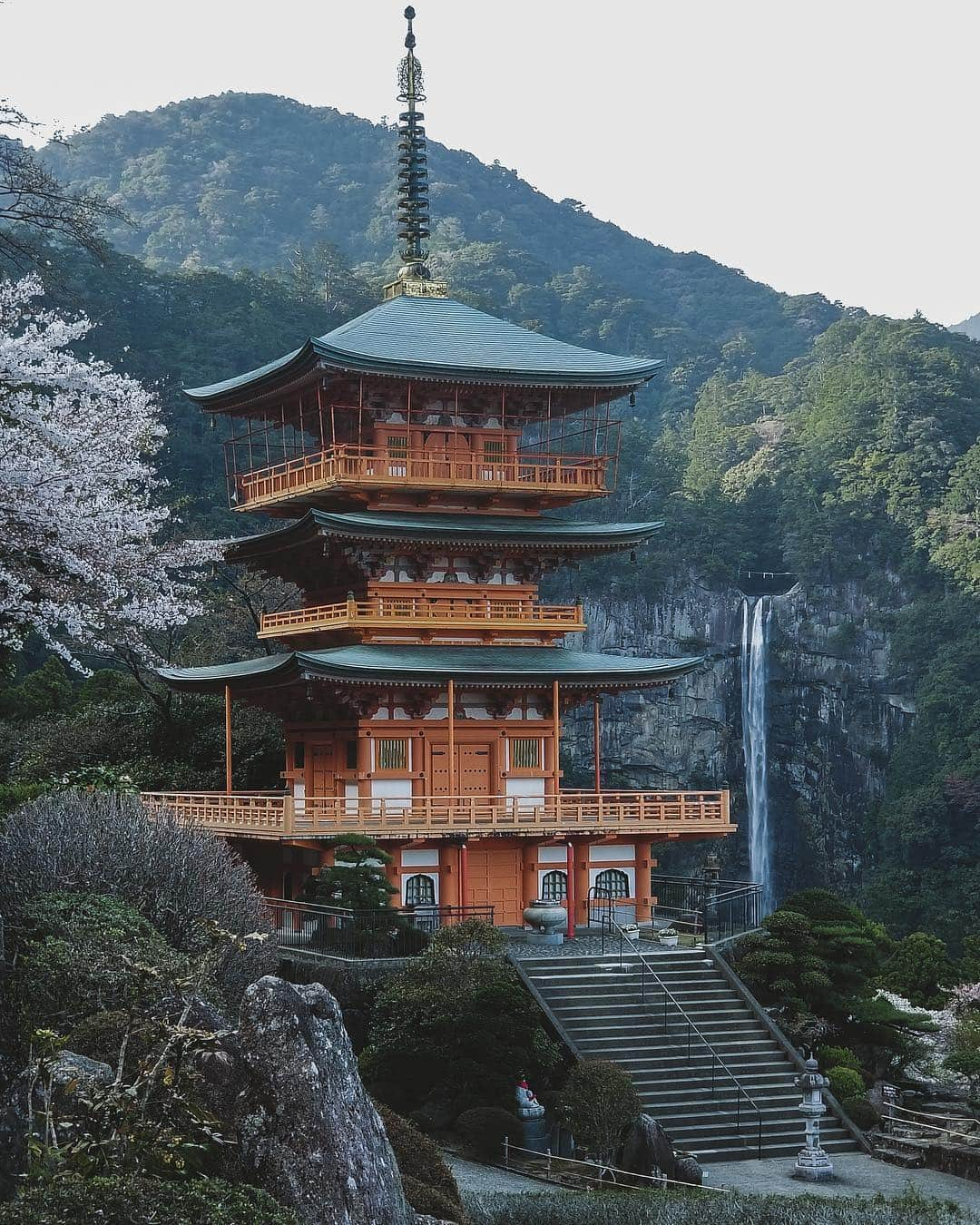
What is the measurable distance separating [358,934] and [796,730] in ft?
165

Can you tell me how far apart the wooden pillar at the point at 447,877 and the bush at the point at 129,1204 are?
63.8ft

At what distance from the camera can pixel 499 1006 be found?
2439cm

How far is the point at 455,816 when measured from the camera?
3088 cm

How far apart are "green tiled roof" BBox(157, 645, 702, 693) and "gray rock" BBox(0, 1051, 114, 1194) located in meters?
16.7

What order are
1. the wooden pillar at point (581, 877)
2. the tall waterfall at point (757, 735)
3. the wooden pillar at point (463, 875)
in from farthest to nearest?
the tall waterfall at point (757, 735), the wooden pillar at point (581, 877), the wooden pillar at point (463, 875)

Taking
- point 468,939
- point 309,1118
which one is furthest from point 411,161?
point 309,1118

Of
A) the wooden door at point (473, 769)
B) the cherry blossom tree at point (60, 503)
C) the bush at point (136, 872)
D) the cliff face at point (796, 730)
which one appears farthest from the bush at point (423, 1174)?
the cliff face at point (796, 730)

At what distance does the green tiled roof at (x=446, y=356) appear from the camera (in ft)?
107

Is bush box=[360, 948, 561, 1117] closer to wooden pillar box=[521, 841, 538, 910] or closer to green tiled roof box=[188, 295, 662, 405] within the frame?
wooden pillar box=[521, 841, 538, 910]

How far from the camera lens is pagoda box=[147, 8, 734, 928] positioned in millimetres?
31453

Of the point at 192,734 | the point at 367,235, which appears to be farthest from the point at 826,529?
the point at 367,235

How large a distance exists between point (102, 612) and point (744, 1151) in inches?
497

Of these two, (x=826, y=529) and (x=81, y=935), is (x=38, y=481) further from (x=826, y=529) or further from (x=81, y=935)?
(x=826, y=529)

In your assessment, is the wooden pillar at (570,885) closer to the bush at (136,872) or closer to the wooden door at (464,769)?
the wooden door at (464,769)
